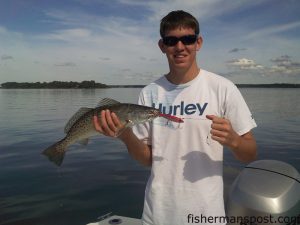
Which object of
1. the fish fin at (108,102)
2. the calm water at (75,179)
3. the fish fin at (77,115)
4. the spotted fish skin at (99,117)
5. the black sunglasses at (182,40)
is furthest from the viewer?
the calm water at (75,179)

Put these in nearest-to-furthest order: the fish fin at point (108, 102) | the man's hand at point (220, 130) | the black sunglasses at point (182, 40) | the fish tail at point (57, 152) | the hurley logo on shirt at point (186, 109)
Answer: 1. the man's hand at point (220, 130)
2. the hurley logo on shirt at point (186, 109)
3. the black sunglasses at point (182, 40)
4. the fish fin at point (108, 102)
5. the fish tail at point (57, 152)

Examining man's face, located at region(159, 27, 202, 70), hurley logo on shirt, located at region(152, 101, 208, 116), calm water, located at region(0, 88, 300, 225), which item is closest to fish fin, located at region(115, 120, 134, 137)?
hurley logo on shirt, located at region(152, 101, 208, 116)

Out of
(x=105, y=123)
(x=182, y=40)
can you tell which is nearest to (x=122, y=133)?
(x=105, y=123)

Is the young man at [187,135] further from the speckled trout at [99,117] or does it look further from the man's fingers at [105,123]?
the speckled trout at [99,117]

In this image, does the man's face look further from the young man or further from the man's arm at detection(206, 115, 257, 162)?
the man's arm at detection(206, 115, 257, 162)

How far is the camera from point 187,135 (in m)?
3.85

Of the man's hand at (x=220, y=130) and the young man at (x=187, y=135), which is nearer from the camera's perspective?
the man's hand at (x=220, y=130)

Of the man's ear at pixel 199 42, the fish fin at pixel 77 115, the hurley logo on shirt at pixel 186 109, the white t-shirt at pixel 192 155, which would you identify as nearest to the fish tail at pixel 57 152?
the fish fin at pixel 77 115

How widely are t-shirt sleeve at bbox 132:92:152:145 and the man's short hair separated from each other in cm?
86

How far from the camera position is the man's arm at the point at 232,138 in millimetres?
3377

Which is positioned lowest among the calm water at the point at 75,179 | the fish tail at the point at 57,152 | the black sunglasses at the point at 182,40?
the calm water at the point at 75,179

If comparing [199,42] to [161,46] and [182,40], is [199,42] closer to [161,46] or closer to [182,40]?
[182,40]

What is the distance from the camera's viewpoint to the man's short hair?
4.02 metres

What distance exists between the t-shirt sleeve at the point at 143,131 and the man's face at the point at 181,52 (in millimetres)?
633
